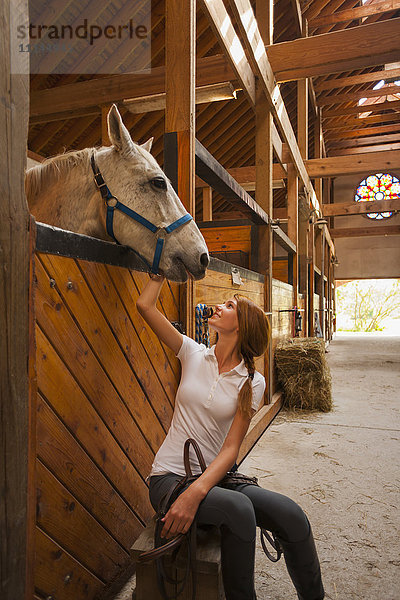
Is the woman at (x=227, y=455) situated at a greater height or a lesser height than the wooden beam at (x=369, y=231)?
lesser

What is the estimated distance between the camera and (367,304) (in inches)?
896

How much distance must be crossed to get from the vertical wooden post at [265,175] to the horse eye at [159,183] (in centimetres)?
267

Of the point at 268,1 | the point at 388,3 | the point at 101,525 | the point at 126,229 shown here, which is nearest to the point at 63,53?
the point at 268,1

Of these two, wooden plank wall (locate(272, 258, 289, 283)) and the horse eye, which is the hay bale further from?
the horse eye

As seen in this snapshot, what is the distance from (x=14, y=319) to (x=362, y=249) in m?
17.2

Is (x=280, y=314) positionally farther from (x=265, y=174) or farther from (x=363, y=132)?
(x=363, y=132)

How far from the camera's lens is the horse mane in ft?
5.27

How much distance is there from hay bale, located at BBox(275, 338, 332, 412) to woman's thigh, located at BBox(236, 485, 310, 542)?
9.50ft

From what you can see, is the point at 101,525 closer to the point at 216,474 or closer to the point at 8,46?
the point at 216,474

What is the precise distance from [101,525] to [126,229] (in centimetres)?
102

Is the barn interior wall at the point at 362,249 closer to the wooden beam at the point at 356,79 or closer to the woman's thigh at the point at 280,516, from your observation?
the wooden beam at the point at 356,79

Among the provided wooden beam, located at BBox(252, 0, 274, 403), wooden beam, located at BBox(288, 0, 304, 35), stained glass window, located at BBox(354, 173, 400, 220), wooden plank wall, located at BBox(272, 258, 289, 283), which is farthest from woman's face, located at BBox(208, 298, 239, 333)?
stained glass window, located at BBox(354, 173, 400, 220)

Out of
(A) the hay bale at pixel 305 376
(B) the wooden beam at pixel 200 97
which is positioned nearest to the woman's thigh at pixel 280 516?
(A) the hay bale at pixel 305 376

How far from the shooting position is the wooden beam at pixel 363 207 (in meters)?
11.3
